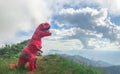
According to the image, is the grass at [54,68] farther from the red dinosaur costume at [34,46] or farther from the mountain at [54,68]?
the red dinosaur costume at [34,46]

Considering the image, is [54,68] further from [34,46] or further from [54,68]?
[34,46]

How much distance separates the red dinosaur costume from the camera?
22.8 meters

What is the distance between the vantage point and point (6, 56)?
1238 inches

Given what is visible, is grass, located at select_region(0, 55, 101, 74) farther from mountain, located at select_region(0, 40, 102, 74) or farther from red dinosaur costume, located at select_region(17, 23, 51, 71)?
red dinosaur costume, located at select_region(17, 23, 51, 71)

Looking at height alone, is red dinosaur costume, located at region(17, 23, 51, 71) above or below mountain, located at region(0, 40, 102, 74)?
above

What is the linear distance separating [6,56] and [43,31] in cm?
975

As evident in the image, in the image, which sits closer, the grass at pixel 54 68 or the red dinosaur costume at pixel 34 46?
the red dinosaur costume at pixel 34 46

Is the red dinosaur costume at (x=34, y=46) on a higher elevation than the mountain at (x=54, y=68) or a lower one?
higher

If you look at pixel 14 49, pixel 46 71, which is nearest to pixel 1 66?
pixel 46 71

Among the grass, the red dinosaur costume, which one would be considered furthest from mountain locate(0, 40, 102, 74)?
the red dinosaur costume

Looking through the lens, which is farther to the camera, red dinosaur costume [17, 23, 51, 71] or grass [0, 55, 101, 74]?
grass [0, 55, 101, 74]

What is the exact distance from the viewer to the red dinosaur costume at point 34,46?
2280 centimetres

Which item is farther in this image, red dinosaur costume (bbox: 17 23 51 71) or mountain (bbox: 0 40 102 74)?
mountain (bbox: 0 40 102 74)

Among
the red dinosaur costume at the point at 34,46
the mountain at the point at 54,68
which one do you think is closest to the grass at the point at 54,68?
the mountain at the point at 54,68
